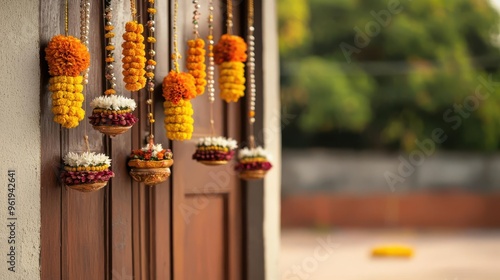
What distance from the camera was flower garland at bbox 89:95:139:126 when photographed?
2232mm

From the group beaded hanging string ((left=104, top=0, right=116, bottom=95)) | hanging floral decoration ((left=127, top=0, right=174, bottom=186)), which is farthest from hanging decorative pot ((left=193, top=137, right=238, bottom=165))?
beaded hanging string ((left=104, top=0, right=116, bottom=95))

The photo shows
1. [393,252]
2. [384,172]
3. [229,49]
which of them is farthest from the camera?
[384,172]

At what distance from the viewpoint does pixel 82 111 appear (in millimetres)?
2205

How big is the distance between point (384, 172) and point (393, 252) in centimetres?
375

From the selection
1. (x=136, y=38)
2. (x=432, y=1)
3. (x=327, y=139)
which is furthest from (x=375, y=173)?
(x=136, y=38)

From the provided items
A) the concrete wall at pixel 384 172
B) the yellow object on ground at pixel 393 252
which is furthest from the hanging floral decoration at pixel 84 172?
the concrete wall at pixel 384 172

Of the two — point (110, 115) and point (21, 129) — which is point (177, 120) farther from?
point (21, 129)

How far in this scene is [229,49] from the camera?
2896mm

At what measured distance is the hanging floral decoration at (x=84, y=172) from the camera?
7.11 ft

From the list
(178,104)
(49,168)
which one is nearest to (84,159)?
(49,168)

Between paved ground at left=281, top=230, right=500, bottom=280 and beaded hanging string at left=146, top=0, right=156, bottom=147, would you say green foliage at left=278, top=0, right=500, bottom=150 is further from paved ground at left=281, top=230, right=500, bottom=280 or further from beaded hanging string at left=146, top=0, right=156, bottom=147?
beaded hanging string at left=146, top=0, right=156, bottom=147

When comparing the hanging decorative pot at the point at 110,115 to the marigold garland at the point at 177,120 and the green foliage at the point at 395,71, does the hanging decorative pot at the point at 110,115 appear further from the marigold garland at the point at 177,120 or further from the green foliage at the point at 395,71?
the green foliage at the point at 395,71

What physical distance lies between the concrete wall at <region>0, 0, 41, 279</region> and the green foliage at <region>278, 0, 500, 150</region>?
376 inches

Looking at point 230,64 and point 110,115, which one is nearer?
point 110,115
